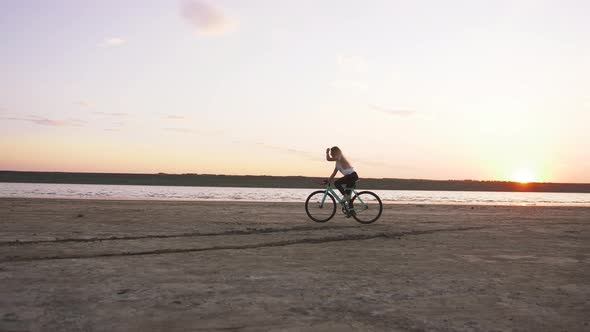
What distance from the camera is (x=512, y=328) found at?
4.69m

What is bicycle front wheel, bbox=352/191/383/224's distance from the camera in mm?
15297

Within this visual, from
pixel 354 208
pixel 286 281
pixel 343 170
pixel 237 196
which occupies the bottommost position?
pixel 286 281

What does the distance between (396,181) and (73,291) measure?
101086 millimetres

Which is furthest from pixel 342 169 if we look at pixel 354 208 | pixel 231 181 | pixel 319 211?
pixel 231 181

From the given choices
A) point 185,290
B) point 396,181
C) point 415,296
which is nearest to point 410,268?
point 415,296

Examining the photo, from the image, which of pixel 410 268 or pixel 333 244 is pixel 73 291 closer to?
pixel 410 268

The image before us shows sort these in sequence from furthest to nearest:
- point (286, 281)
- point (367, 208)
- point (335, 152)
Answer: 1. point (367, 208)
2. point (335, 152)
3. point (286, 281)

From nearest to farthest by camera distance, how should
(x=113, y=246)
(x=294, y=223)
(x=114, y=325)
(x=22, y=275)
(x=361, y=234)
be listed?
(x=114, y=325), (x=22, y=275), (x=113, y=246), (x=361, y=234), (x=294, y=223)

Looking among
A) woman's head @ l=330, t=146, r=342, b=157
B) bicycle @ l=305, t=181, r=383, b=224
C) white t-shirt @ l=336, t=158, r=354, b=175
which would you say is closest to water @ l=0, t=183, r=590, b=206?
bicycle @ l=305, t=181, r=383, b=224

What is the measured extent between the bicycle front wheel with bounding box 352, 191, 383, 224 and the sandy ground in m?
3.18

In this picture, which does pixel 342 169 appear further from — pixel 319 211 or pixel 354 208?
pixel 319 211

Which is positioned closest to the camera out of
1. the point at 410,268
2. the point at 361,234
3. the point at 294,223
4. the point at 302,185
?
the point at 410,268

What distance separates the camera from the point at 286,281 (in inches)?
256

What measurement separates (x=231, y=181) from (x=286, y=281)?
89301 mm
